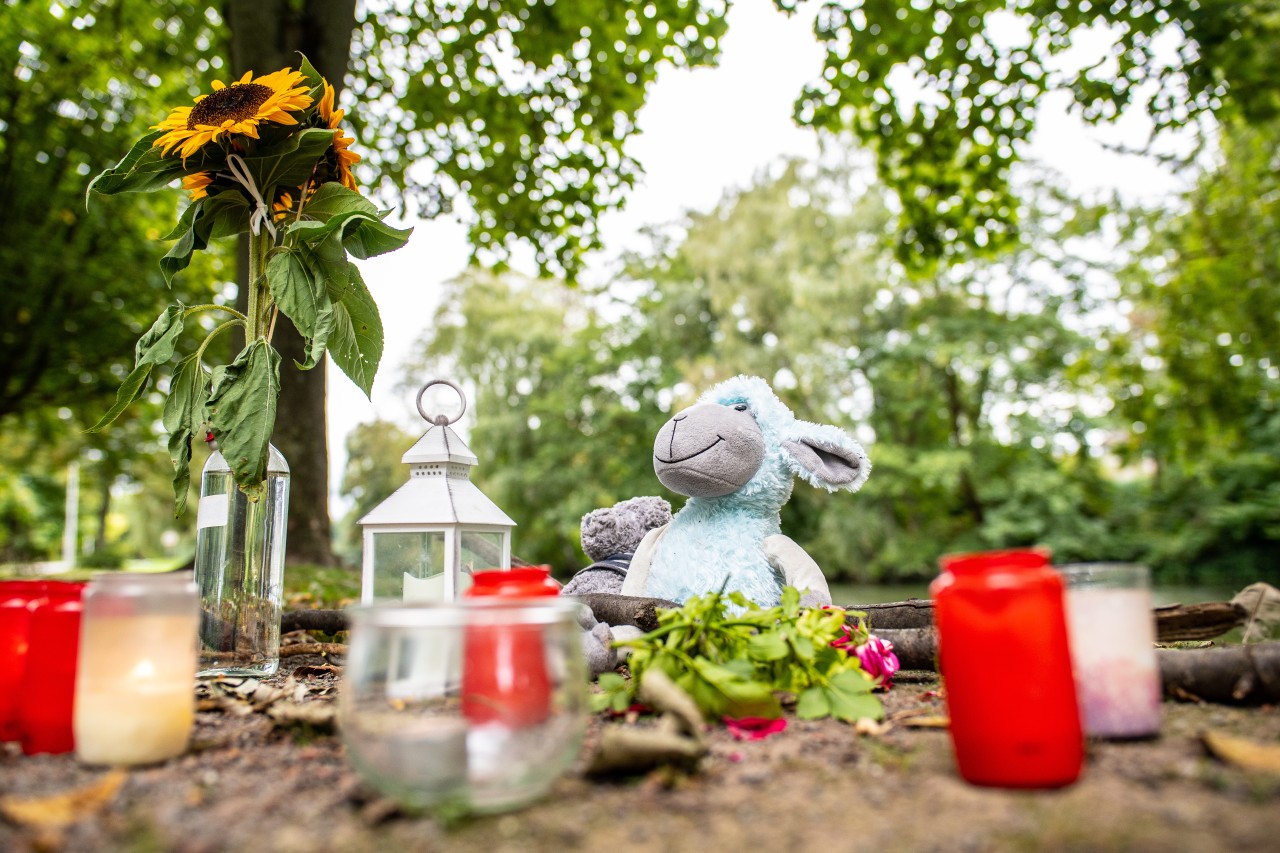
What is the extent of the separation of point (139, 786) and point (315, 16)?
18.2 ft

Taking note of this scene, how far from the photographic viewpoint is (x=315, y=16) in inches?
211

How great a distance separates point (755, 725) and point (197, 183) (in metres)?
2.00

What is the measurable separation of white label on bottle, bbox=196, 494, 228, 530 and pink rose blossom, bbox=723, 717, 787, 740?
1423 millimetres

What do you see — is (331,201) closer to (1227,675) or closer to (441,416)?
(441,416)

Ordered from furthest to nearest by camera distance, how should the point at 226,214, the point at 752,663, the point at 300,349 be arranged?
1. the point at 300,349
2. the point at 226,214
3. the point at 752,663

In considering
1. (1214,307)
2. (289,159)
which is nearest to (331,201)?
(289,159)

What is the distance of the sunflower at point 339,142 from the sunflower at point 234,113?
0.13 meters

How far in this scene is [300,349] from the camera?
511cm

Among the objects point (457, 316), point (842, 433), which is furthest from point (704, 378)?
point (842, 433)

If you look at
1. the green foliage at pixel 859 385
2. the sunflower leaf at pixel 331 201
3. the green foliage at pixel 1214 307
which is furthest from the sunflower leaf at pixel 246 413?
the green foliage at pixel 859 385

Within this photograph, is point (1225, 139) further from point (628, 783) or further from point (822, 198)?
point (628, 783)

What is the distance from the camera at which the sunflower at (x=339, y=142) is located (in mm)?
2219

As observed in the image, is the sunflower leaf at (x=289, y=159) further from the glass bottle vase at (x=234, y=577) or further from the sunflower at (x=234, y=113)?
the glass bottle vase at (x=234, y=577)

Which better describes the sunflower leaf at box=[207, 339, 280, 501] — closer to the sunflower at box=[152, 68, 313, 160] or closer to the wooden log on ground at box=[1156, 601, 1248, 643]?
the sunflower at box=[152, 68, 313, 160]
